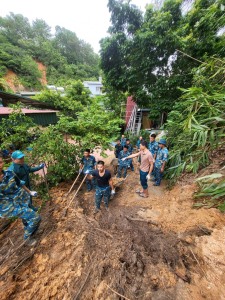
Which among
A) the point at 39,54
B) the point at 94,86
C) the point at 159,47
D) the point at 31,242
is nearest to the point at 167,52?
the point at 159,47

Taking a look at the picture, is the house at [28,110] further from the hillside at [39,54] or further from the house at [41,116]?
the hillside at [39,54]

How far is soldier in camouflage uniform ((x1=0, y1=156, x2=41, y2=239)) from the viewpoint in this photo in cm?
222

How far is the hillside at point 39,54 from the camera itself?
23703 millimetres

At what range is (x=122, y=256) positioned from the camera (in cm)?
206

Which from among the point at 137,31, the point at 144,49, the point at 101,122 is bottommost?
the point at 101,122

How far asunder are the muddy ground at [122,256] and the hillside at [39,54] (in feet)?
83.0

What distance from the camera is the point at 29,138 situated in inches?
168

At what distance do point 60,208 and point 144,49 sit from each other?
293 inches

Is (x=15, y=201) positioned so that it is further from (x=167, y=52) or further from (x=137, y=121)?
(x=137, y=121)

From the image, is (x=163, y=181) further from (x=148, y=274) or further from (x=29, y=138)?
(x=29, y=138)

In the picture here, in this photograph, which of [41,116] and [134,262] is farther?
[41,116]

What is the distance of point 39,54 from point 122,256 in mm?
40162

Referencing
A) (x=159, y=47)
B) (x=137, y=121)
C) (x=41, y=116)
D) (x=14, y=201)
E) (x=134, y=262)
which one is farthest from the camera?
(x=137, y=121)

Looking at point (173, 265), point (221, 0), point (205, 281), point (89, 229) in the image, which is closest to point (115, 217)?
point (89, 229)
